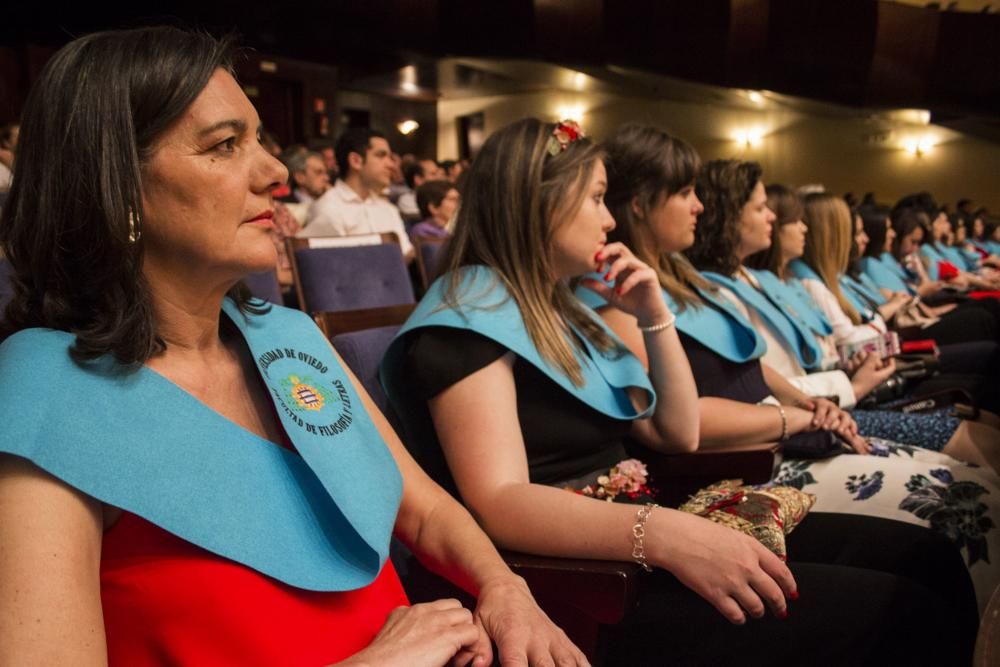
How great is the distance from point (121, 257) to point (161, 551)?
317mm

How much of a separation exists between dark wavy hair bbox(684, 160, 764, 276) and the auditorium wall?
1069 centimetres

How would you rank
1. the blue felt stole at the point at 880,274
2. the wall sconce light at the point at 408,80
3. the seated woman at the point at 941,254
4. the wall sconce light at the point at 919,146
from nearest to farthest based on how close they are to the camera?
1. the blue felt stole at the point at 880,274
2. the seated woman at the point at 941,254
3. the wall sconce light at the point at 408,80
4. the wall sconce light at the point at 919,146

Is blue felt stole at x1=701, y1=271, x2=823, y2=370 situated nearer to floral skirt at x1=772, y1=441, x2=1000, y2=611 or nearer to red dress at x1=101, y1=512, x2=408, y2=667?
floral skirt at x1=772, y1=441, x2=1000, y2=611

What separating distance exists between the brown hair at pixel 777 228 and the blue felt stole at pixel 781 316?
9.6 inches

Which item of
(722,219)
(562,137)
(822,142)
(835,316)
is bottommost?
(822,142)

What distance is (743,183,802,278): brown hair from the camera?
3.08 m

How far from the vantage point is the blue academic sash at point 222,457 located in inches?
31.7

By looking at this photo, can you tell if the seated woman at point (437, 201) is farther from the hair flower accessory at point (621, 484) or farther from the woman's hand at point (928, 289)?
the hair flower accessory at point (621, 484)

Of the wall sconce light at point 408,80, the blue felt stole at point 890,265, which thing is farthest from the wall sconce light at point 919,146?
the blue felt stole at point 890,265

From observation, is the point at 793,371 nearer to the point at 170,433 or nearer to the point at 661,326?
the point at 661,326

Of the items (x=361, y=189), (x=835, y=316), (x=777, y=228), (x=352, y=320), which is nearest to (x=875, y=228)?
(x=835, y=316)

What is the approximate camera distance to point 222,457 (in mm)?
906

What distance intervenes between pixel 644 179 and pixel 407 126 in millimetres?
12253

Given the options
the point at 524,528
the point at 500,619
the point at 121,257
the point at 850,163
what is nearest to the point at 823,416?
the point at 524,528
